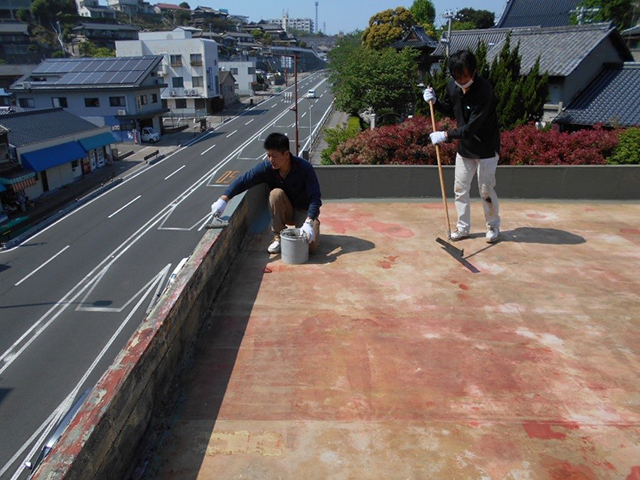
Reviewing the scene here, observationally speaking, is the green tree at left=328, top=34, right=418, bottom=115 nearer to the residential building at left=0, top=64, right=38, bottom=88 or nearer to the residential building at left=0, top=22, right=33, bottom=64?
the residential building at left=0, top=64, right=38, bottom=88

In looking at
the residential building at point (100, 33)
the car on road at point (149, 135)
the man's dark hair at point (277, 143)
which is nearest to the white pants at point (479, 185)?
the man's dark hair at point (277, 143)

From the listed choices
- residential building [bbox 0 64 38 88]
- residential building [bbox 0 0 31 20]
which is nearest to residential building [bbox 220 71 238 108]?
residential building [bbox 0 64 38 88]

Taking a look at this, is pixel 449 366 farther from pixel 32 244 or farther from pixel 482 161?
pixel 32 244

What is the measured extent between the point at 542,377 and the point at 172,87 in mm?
60128

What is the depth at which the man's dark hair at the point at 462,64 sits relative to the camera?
17.4 ft

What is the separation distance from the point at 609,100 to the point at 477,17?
6345cm

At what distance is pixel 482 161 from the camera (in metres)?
5.88

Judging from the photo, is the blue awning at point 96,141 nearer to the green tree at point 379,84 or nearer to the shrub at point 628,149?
the green tree at point 379,84

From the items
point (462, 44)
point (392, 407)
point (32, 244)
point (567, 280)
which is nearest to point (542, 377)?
point (392, 407)

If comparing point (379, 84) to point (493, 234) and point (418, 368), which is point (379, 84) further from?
point (418, 368)

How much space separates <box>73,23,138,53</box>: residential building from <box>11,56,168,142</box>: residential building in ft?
154

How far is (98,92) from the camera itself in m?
42.2

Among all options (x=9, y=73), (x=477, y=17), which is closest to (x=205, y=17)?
(x=9, y=73)

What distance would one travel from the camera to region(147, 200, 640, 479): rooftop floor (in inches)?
116
